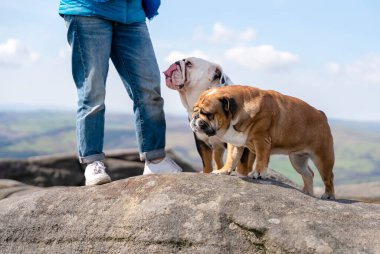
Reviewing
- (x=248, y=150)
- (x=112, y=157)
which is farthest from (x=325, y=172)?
(x=112, y=157)

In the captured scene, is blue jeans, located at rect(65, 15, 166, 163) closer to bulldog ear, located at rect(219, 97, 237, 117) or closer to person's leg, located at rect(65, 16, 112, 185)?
person's leg, located at rect(65, 16, 112, 185)

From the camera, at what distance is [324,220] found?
4812 millimetres

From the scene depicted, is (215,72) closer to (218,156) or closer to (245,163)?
(218,156)

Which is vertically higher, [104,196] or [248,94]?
[248,94]

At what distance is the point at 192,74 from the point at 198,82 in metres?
0.11

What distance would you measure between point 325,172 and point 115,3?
2.77 metres

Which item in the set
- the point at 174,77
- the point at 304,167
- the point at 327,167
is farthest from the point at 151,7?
the point at 327,167

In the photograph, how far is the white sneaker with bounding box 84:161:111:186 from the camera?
234 inches

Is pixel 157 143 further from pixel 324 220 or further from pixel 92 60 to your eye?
pixel 324 220

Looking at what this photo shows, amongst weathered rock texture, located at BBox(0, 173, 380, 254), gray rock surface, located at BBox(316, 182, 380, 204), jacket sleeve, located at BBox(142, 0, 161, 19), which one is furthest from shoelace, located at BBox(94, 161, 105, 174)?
gray rock surface, located at BBox(316, 182, 380, 204)

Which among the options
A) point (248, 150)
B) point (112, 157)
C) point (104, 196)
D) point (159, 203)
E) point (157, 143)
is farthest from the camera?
point (112, 157)

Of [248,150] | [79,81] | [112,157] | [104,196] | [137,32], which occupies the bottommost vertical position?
[112,157]

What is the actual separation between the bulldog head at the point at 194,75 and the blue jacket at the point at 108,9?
0.66 metres

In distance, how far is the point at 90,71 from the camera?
20.2 feet
